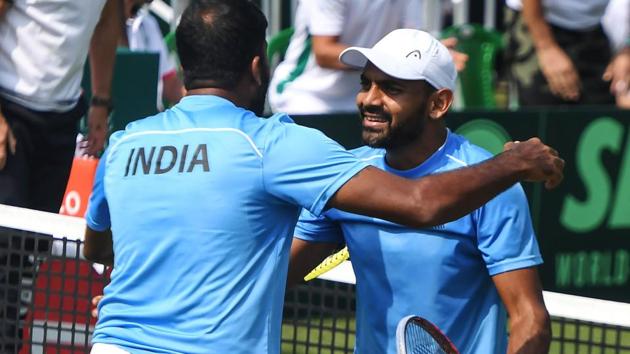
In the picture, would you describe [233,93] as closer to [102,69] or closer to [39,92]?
[39,92]

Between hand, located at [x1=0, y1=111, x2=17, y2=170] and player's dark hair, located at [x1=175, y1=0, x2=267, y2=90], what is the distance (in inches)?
90.4

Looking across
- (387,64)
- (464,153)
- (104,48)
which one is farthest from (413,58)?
(104,48)

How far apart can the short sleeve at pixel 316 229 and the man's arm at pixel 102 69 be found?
2.65 meters

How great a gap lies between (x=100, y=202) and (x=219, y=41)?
1.94 ft

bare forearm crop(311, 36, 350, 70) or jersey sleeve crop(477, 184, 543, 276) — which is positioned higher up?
jersey sleeve crop(477, 184, 543, 276)

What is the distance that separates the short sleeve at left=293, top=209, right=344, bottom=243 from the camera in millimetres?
4641

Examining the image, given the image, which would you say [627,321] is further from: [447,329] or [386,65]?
[386,65]

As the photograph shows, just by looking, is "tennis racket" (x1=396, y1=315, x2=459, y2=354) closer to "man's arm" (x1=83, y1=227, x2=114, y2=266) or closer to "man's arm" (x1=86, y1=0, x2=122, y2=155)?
"man's arm" (x1=83, y1=227, x2=114, y2=266)

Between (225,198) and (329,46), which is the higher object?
(225,198)

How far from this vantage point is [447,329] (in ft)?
14.4

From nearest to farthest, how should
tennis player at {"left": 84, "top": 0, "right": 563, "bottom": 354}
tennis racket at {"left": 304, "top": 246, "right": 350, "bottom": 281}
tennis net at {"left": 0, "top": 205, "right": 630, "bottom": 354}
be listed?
tennis player at {"left": 84, "top": 0, "right": 563, "bottom": 354} → tennis racket at {"left": 304, "top": 246, "right": 350, "bottom": 281} → tennis net at {"left": 0, "top": 205, "right": 630, "bottom": 354}

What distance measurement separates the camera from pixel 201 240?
4.08 metres

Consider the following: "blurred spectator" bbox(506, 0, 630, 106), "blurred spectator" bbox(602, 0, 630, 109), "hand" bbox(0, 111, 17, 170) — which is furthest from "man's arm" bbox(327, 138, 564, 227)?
"blurred spectator" bbox(602, 0, 630, 109)

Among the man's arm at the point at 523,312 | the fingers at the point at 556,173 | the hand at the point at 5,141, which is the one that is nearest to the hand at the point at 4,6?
the hand at the point at 5,141
